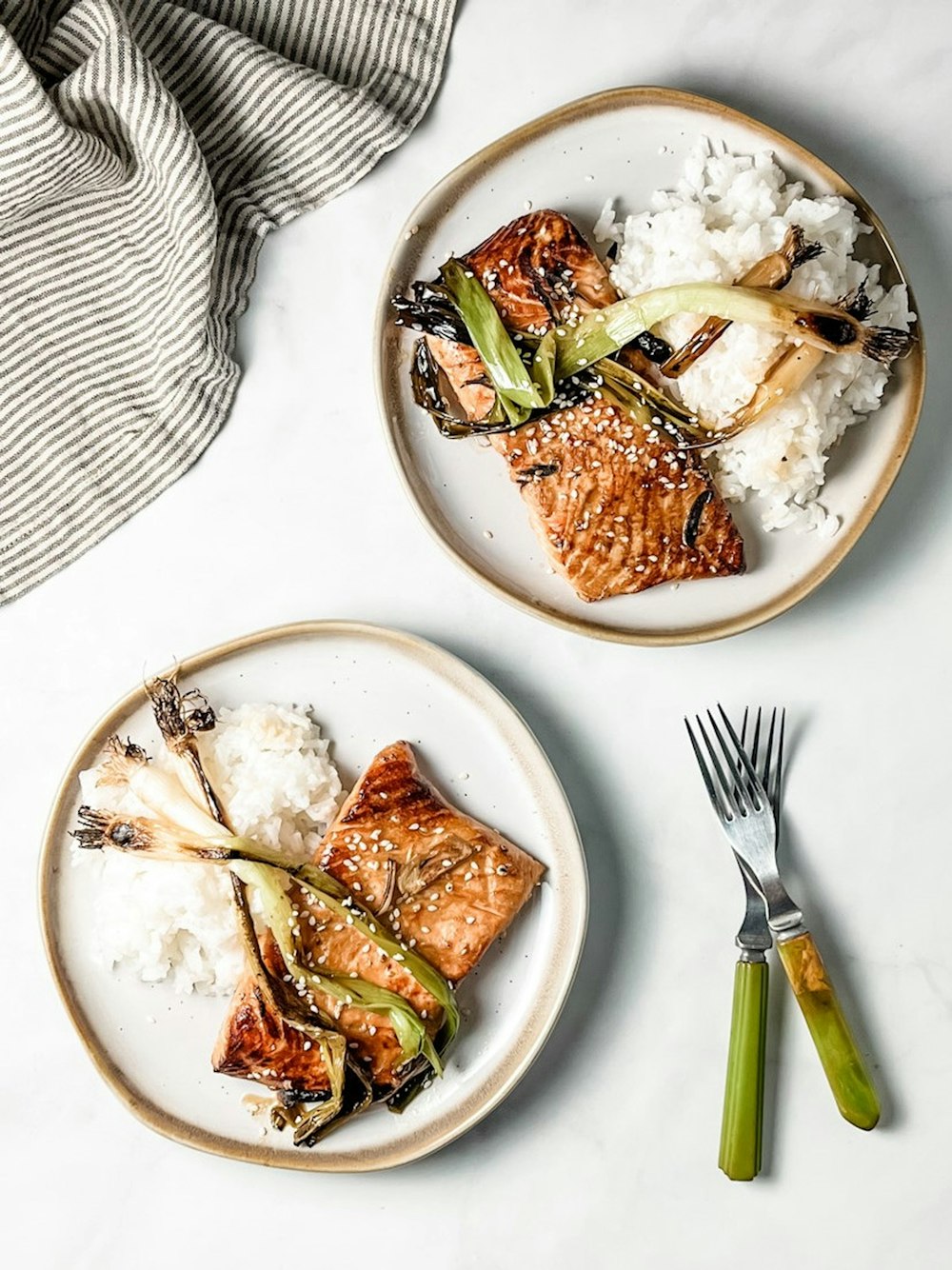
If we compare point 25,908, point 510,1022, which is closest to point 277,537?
point 25,908

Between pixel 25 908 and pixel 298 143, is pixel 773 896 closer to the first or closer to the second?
pixel 25 908

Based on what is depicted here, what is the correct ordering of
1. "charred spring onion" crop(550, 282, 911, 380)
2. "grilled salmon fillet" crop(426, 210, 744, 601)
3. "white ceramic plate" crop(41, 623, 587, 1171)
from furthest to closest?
"white ceramic plate" crop(41, 623, 587, 1171) < "grilled salmon fillet" crop(426, 210, 744, 601) < "charred spring onion" crop(550, 282, 911, 380)

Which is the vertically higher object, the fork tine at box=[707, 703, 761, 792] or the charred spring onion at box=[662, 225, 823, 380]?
the charred spring onion at box=[662, 225, 823, 380]

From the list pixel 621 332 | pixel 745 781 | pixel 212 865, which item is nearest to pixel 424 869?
pixel 212 865

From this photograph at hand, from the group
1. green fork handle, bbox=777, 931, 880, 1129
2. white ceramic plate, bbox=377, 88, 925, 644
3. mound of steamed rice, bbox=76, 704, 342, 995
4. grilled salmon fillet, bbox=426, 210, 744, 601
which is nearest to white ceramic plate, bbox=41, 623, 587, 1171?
mound of steamed rice, bbox=76, 704, 342, 995

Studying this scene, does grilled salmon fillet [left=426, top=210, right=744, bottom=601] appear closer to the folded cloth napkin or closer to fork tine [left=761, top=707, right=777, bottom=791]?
fork tine [left=761, top=707, right=777, bottom=791]

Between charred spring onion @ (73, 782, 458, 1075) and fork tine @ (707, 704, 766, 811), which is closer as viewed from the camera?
charred spring onion @ (73, 782, 458, 1075)
